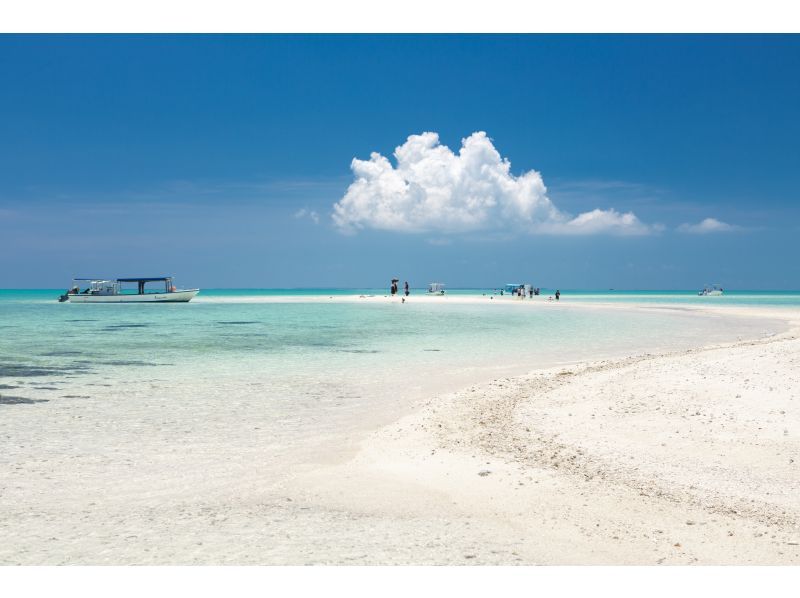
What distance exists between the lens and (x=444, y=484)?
8.34 metres

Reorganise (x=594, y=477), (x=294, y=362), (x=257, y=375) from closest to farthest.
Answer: (x=594, y=477) → (x=257, y=375) → (x=294, y=362)

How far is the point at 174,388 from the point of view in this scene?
1692 centimetres

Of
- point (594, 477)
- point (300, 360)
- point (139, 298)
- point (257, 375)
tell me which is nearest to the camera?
point (594, 477)

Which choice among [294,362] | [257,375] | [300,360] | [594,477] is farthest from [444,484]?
[300,360]

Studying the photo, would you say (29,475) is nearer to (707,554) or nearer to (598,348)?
(707,554)

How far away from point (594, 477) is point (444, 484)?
1967 mm

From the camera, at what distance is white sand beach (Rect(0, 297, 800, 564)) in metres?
6.35

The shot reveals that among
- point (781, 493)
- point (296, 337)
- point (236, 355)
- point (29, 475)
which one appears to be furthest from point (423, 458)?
point (296, 337)

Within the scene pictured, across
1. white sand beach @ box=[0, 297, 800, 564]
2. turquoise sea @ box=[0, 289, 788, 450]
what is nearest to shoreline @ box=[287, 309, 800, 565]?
white sand beach @ box=[0, 297, 800, 564]

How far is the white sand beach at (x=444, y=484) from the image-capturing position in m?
6.35

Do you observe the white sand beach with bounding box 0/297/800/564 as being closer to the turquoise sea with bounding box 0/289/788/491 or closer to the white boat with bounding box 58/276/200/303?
the turquoise sea with bounding box 0/289/788/491

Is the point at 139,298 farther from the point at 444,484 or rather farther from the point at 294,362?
the point at 444,484

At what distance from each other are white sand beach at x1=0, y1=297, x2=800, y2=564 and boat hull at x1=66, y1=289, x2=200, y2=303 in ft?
224

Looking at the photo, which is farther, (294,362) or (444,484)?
(294,362)
